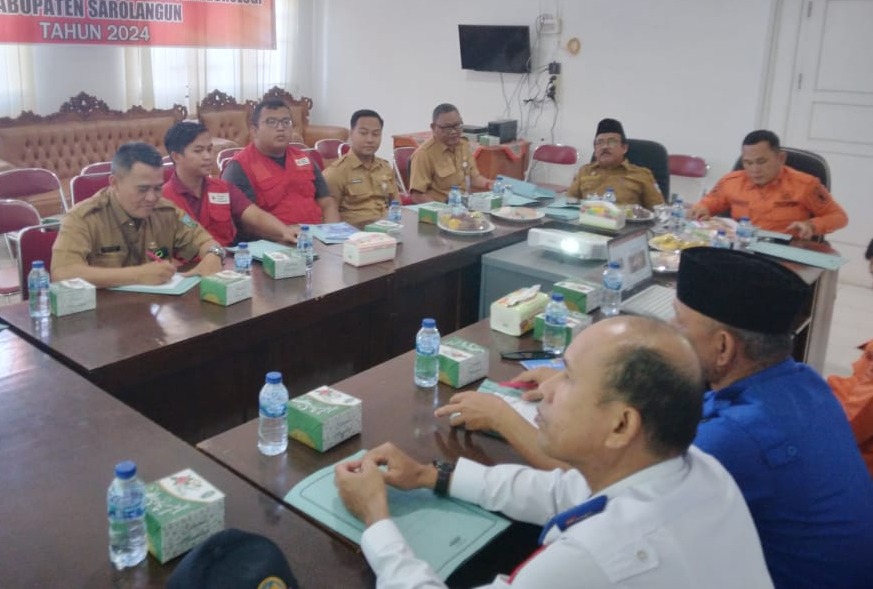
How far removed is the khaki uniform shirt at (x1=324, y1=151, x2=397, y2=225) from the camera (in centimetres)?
434

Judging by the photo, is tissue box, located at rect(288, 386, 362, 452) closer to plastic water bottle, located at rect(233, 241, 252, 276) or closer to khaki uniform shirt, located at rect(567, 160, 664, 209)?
plastic water bottle, located at rect(233, 241, 252, 276)

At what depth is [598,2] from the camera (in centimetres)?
638

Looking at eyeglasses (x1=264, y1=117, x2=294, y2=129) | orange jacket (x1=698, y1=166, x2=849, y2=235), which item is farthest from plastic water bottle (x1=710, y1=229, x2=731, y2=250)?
eyeglasses (x1=264, y1=117, x2=294, y2=129)

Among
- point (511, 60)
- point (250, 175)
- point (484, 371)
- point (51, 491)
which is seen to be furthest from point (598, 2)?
point (51, 491)

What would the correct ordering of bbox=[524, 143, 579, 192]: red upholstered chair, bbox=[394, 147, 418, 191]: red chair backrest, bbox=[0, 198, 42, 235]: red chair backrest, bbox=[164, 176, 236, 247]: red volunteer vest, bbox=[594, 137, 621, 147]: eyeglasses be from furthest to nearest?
bbox=[524, 143, 579, 192]: red upholstered chair
bbox=[394, 147, 418, 191]: red chair backrest
bbox=[594, 137, 621, 147]: eyeglasses
bbox=[0, 198, 42, 235]: red chair backrest
bbox=[164, 176, 236, 247]: red volunteer vest

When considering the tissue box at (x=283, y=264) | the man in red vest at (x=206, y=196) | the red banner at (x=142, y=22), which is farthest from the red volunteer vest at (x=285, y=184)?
the red banner at (x=142, y=22)

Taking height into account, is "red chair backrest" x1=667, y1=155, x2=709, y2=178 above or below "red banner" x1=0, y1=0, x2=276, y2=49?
below

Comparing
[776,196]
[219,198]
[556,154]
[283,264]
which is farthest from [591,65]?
[283,264]

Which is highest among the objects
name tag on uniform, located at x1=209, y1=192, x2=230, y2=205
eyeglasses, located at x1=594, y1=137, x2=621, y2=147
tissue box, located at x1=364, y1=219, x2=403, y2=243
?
eyeglasses, located at x1=594, y1=137, x2=621, y2=147

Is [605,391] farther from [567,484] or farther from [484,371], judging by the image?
[484,371]

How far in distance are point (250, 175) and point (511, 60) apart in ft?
12.1

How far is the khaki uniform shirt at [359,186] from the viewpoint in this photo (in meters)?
4.34

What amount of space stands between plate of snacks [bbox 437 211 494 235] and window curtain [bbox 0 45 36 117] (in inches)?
178

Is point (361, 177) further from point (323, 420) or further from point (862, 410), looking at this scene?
point (862, 410)
